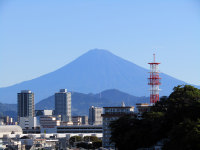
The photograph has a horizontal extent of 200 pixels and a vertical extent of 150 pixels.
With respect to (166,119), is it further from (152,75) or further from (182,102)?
(152,75)

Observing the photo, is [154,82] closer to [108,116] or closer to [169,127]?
[108,116]

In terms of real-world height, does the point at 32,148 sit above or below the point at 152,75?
below

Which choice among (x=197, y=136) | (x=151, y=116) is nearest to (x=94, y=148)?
(x=151, y=116)

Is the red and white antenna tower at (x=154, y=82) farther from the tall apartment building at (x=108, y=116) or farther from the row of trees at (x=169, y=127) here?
the row of trees at (x=169, y=127)

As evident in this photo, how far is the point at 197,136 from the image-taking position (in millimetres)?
66188

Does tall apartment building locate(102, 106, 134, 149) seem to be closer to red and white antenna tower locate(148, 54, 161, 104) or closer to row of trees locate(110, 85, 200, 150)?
red and white antenna tower locate(148, 54, 161, 104)

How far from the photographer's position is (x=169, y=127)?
7981cm

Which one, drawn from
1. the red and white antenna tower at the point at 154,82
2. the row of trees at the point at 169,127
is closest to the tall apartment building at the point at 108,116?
the red and white antenna tower at the point at 154,82

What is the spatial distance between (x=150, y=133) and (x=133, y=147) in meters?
2.49

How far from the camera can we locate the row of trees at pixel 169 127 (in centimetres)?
6862

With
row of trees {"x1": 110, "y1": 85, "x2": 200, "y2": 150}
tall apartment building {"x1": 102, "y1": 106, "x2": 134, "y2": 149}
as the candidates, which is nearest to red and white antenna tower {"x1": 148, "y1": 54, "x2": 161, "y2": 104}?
tall apartment building {"x1": 102, "y1": 106, "x2": 134, "y2": 149}

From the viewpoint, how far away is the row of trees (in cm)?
6862

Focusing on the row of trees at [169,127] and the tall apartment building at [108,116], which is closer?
the row of trees at [169,127]

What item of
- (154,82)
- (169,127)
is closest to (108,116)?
(154,82)
